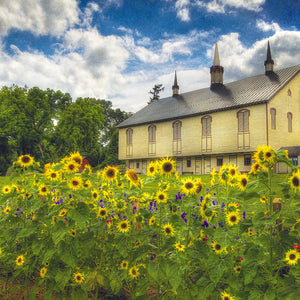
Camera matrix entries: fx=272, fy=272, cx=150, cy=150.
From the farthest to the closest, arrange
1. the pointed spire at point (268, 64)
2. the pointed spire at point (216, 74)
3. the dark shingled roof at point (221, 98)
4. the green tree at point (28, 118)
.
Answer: the green tree at point (28, 118), the pointed spire at point (216, 74), the pointed spire at point (268, 64), the dark shingled roof at point (221, 98)

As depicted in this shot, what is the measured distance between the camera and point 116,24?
593 centimetres

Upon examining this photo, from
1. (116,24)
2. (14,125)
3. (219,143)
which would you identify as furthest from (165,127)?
(116,24)

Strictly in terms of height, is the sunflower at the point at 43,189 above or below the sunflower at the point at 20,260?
above

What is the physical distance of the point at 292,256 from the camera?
5.88ft

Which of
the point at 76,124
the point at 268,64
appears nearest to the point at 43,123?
the point at 76,124

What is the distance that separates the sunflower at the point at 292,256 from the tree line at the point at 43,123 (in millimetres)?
34475

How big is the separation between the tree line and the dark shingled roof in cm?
743

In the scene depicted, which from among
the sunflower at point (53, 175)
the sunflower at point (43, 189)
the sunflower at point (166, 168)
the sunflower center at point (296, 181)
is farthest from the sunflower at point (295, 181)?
the sunflower at point (43, 189)

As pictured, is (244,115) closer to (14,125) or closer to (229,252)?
(229,252)

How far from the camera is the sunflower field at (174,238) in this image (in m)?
1.89

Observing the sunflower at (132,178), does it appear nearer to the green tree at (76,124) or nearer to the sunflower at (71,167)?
the sunflower at (71,167)

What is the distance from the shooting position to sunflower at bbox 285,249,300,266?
175cm

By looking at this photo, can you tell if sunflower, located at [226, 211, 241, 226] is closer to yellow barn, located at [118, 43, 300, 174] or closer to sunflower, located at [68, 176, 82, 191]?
sunflower, located at [68, 176, 82, 191]

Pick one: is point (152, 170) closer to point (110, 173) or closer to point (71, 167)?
point (110, 173)
